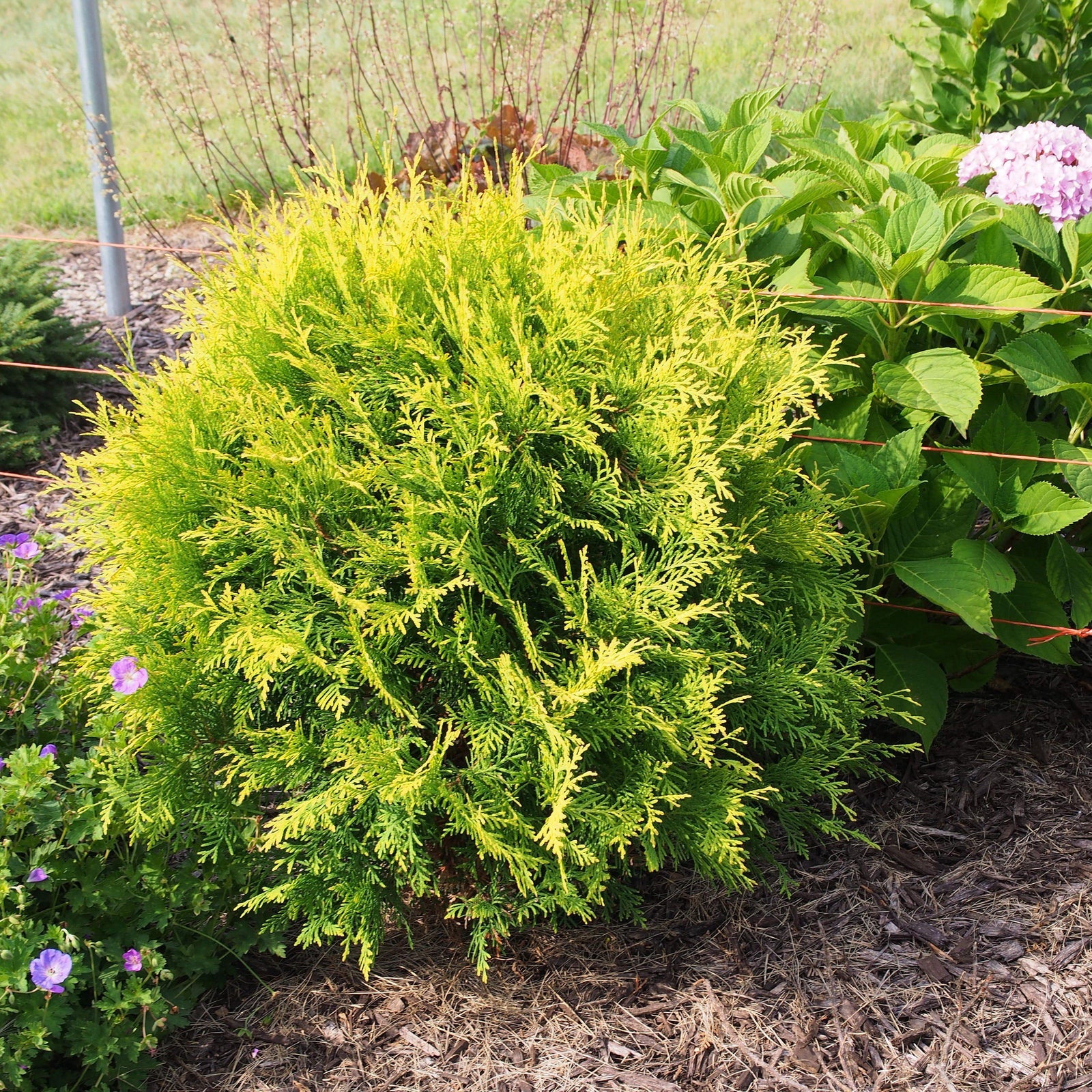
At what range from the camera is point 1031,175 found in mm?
2508

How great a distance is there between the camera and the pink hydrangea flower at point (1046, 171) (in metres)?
2.50

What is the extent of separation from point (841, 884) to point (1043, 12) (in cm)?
310

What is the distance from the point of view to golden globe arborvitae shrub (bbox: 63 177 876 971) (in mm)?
1771

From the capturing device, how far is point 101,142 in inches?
176

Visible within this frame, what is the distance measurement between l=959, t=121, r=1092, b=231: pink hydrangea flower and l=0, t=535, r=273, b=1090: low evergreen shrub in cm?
255

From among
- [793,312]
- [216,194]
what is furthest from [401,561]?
[216,194]

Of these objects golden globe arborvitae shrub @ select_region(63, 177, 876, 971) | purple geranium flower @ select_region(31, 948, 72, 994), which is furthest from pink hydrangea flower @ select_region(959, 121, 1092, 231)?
purple geranium flower @ select_region(31, 948, 72, 994)

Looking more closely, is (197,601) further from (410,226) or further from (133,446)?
(410,226)

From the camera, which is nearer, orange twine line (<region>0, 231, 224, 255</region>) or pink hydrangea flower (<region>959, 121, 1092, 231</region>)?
orange twine line (<region>0, 231, 224, 255</region>)

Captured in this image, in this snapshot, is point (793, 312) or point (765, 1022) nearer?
point (765, 1022)

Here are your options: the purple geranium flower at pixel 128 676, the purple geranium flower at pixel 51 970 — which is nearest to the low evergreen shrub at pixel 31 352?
the purple geranium flower at pixel 128 676

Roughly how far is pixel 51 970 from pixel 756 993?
1446mm

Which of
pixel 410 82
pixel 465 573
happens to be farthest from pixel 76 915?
Result: pixel 410 82

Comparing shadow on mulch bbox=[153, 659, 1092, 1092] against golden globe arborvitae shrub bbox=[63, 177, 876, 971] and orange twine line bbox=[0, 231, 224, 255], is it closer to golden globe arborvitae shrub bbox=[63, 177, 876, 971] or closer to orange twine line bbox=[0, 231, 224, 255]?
golden globe arborvitae shrub bbox=[63, 177, 876, 971]
